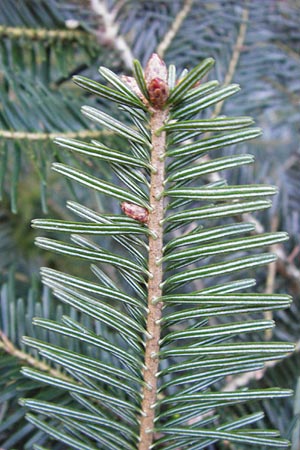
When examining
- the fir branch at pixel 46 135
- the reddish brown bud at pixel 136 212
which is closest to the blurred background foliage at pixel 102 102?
the fir branch at pixel 46 135

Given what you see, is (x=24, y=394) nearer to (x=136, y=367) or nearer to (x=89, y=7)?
(x=136, y=367)

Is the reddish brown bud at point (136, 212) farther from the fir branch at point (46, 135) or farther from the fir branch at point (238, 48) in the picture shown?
the fir branch at point (238, 48)

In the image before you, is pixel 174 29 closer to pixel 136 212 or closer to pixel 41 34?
pixel 41 34

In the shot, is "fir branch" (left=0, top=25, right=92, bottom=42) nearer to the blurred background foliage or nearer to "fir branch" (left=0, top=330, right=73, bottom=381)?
the blurred background foliage

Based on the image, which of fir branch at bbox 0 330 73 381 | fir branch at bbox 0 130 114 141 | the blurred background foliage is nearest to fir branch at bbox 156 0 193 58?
the blurred background foliage

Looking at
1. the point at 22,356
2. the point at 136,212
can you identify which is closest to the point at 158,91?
the point at 136,212

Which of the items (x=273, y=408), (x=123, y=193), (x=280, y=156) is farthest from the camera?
(x=280, y=156)

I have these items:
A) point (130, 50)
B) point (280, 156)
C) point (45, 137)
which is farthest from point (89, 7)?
point (280, 156)
